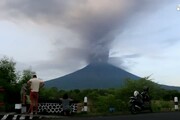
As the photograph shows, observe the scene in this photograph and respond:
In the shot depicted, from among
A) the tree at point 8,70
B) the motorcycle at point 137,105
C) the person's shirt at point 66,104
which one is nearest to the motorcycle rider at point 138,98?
the motorcycle at point 137,105

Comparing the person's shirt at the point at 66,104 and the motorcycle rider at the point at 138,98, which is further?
the motorcycle rider at the point at 138,98

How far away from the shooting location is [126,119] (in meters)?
15.9

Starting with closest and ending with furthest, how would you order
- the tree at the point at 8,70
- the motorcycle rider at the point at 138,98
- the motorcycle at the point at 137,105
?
the motorcycle at the point at 137,105 → the motorcycle rider at the point at 138,98 → the tree at the point at 8,70

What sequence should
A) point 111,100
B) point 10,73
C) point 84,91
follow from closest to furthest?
point 111,100 < point 10,73 < point 84,91

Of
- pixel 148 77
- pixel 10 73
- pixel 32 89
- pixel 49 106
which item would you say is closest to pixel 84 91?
pixel 10 73

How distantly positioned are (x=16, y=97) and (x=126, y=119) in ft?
111

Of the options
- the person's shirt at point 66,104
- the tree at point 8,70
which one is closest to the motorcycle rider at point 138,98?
the person's shirt at point 66,104

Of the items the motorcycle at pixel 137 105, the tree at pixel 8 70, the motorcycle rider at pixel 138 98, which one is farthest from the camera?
the tree at pixel 8 70

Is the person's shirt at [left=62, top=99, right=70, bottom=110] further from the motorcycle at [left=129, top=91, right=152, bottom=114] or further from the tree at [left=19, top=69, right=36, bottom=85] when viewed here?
the tree at [left=19, top=69, right=36, bottom=85]

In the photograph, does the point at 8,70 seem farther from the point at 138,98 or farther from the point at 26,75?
the point at 138,98

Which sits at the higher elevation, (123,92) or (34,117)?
(123,92)

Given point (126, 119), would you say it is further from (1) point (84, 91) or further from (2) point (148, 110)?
(1) point (84, 91)

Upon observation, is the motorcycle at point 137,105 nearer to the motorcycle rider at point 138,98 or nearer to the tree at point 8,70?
the motorcycle rider at point 138,98

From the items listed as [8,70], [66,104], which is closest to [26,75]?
[8,70]
